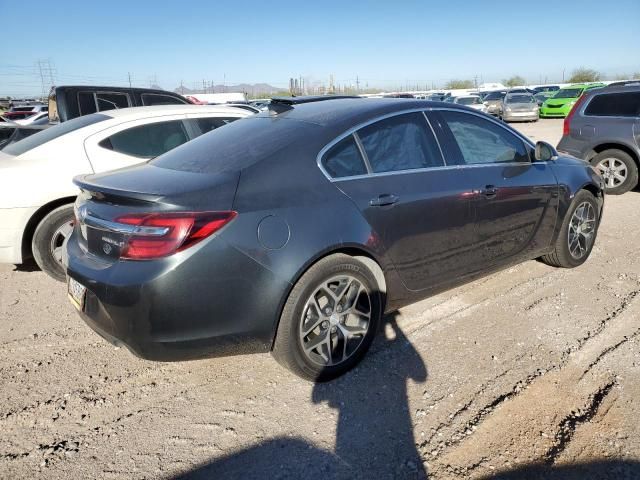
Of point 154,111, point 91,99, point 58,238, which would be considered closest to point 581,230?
point 154,111

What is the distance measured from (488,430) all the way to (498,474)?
11.9 inches

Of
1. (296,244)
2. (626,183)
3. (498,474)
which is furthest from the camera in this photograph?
(626,183)

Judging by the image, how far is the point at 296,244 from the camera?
261cm

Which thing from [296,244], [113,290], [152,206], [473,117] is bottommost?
[113,290]

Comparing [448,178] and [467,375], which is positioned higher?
[448,178]

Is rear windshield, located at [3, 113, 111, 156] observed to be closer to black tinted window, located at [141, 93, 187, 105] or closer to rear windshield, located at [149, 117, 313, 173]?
rear windshield, located at [149, 117, 313, 173]

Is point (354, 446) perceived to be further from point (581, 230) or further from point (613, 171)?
point (613, 171)

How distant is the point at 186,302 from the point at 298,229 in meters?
0.69

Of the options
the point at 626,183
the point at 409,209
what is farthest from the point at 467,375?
the point at 626,183

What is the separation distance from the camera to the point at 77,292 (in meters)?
2.75

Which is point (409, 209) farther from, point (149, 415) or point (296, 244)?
point (149, 415)

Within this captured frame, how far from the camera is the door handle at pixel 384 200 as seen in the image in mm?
2986

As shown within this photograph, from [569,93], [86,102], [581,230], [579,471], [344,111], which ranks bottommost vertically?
[579,471]

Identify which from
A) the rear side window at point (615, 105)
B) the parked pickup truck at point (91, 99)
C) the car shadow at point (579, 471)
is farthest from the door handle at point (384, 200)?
the parked pickup truck at point (91, 99)
